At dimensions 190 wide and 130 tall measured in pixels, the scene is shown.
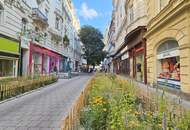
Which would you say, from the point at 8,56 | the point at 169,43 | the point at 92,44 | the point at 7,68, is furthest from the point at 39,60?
the point at 92,44

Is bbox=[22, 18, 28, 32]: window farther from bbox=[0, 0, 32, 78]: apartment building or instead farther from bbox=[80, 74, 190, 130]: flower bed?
bbox=[80, 74, 190, 130]: flower bed

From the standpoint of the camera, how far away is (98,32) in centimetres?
5662

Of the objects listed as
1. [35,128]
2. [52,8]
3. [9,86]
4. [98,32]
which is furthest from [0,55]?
[98,32]

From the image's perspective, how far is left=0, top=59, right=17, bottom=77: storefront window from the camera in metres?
17.6

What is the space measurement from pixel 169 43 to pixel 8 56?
12.2 m

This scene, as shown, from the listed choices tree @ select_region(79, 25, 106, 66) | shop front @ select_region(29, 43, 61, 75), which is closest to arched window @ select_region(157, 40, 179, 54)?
shop front @ select_region(29, 43, 61, 75)

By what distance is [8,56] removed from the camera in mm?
17812

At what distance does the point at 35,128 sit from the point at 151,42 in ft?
38.7

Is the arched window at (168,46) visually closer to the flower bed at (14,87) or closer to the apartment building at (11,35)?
the flower bed at (14,87)

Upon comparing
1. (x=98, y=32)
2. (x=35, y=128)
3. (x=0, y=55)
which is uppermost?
(x=98, y=32)

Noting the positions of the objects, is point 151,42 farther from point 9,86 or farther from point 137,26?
point 9,86

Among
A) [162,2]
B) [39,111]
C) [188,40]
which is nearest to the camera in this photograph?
[39,111]

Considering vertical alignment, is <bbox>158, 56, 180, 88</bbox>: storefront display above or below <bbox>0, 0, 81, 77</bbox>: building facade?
below

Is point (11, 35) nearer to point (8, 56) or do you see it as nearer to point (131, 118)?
point (8, 56)
